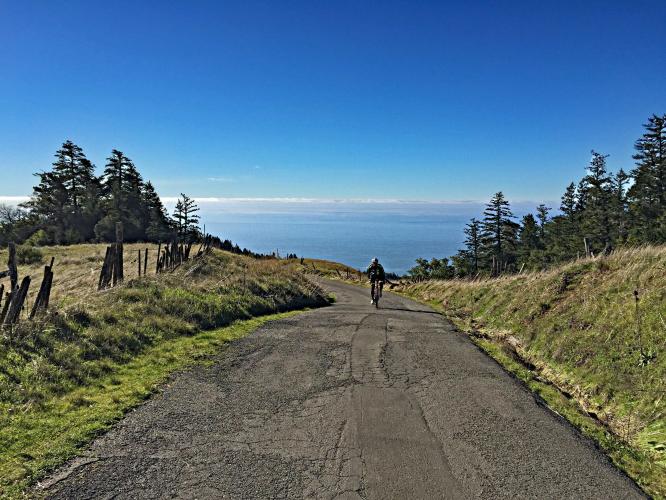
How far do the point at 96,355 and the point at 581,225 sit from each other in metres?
62.7

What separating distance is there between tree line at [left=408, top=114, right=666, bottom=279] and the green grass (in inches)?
1028

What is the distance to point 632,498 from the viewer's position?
482cm

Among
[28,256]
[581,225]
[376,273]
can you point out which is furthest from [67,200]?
[581,225]

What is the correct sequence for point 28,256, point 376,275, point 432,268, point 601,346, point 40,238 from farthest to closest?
point 432,268 → point 40,238 → point 28,256 → point 376,275 → point 601,346

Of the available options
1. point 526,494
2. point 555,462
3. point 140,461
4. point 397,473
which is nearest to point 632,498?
point 555,462

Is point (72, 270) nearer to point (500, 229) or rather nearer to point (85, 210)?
point (85, 210)

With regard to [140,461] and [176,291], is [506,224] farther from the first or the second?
[140,461]

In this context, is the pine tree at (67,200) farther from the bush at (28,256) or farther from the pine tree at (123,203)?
the bush at (28,256)

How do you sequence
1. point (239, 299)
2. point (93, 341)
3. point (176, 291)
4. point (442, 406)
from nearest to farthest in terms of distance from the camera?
point (442, 406), point (93, 341), point (176, 291), point (239, 299)

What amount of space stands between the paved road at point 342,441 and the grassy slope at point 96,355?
1.68ft

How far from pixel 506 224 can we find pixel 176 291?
207 ft

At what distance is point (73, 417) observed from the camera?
6.52 m

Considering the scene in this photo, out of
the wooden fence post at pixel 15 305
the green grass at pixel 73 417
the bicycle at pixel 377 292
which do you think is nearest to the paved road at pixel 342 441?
the green grass at pixel 73 417

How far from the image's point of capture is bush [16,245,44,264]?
115 ft
